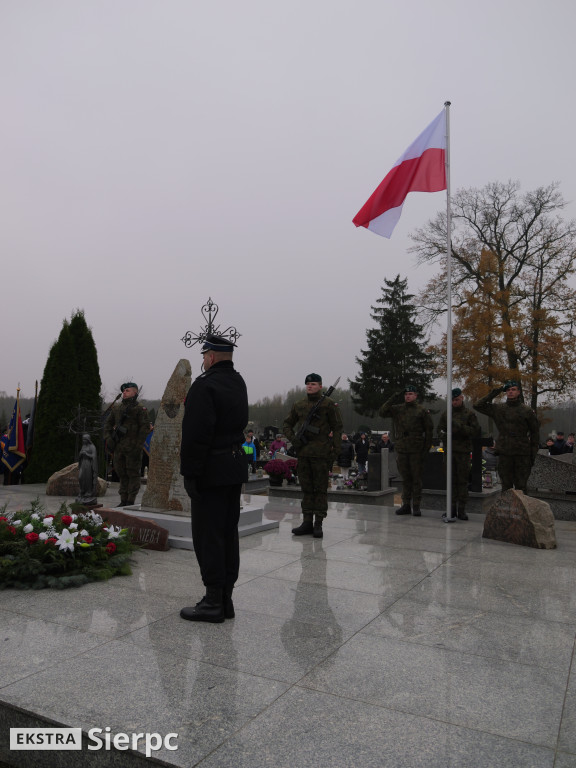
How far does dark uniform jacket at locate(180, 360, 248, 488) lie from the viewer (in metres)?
4.16

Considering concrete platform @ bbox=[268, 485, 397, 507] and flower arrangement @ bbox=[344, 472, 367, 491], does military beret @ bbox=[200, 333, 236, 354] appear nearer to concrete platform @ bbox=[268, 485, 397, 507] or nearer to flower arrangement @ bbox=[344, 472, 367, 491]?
concrete platform @ bbox=[268, 485, 397, 507]

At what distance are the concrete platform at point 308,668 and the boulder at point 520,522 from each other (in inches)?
48.5

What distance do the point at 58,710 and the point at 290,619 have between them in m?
1.84

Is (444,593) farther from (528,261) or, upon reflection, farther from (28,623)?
(528,261)

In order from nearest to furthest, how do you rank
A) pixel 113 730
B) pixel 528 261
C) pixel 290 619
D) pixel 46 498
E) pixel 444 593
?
pixel 113 730 < pixel 290 619 < pixel 444 593 < pixel 46 498 < pixel 528 261

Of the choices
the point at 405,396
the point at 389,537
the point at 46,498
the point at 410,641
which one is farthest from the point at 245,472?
the point at 46,498

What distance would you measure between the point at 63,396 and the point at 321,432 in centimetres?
921

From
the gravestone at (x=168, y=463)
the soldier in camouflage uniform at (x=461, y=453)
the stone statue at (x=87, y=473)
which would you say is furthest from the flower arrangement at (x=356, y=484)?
the gravestone at (x=168, y=463)

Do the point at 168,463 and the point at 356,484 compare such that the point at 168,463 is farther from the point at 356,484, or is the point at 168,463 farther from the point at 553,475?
the point at 553,475

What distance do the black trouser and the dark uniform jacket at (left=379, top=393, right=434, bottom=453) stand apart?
547 cm

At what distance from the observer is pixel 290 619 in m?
4.23

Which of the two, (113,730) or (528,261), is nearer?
(113,730)

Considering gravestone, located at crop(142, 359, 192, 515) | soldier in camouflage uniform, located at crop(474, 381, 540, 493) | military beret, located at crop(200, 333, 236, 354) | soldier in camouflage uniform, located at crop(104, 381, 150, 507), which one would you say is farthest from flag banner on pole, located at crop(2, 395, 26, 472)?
military beret, located at crop(200, 333, 236, 354)

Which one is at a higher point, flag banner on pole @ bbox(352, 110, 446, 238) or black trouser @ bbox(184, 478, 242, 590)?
flag banner on pole @ bbox(352, 110, 446, 238)
